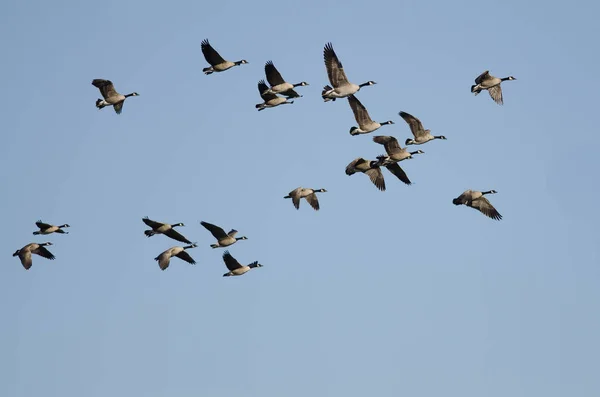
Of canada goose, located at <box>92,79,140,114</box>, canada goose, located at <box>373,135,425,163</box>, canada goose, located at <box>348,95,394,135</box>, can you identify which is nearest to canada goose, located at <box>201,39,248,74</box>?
canada goose, located at <box>92,79,140,114</box>

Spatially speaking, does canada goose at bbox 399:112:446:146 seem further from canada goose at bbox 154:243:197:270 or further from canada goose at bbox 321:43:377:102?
canada goose at bbox 154:243:197:270

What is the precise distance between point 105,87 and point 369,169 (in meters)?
11.5

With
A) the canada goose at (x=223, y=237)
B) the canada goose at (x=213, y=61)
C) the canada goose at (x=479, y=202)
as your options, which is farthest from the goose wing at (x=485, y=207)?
the canada goose at (x=213, y=61)

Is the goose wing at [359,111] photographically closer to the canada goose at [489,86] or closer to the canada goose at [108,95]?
the canada goose at [489,86]

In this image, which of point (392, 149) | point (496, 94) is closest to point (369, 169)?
point (392, 149)

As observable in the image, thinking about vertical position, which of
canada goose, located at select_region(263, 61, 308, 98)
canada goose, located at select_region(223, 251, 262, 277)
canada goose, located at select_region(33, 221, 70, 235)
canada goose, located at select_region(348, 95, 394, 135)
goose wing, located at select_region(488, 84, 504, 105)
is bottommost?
canada goose, located at select_region(223, 251, 262, 277)

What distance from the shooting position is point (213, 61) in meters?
59.6

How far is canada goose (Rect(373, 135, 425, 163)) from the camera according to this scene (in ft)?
187

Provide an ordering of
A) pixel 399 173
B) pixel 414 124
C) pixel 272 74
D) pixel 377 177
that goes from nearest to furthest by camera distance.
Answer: pixel 414 124
pixel 272 74
pixel 399 173
pixel 377 177

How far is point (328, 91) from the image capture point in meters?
56.3

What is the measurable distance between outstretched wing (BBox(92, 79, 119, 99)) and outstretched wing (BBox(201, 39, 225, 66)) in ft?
14.2

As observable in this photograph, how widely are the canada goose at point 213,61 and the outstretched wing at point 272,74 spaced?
2143mm

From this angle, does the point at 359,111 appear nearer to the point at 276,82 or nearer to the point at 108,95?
the point at 276,82

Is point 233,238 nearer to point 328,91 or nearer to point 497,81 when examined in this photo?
point 328,91
